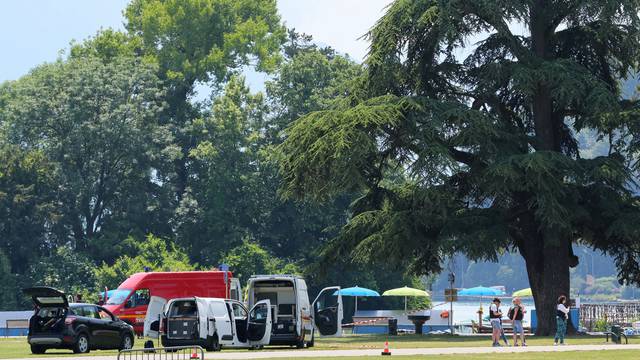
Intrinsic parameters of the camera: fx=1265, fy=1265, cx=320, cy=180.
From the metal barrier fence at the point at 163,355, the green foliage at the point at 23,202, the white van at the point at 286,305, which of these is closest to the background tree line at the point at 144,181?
the green foliage at the point at 23,202

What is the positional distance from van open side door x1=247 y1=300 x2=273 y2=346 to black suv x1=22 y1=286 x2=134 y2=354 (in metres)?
4.32

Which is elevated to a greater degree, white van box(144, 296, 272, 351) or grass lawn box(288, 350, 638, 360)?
white van box(144, 296, 272, 351)

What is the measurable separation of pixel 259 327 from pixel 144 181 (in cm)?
5894

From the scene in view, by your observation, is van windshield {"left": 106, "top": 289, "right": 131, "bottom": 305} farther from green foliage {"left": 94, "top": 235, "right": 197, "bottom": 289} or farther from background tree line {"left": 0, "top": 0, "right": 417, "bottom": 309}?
background tree line {"left": 0, "top": 0, "right": 417, "bottom": 309}

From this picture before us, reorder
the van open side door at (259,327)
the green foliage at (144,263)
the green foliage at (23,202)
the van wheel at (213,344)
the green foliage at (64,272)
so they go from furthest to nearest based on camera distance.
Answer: the green foliage at (23,202) < the green foliage at (64,272) < the green foliage at (144,263) < the van open side door at (259,327) < the van wheel at (213,344)

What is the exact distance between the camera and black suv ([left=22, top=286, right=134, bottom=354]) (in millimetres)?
36281

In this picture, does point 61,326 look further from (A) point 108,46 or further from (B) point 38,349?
(A) point 108,46

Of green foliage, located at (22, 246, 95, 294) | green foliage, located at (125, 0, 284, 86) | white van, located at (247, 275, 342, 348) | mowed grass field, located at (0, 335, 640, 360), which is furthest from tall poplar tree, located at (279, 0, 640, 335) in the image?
green foliage, located at (125, 0, 284, 86)

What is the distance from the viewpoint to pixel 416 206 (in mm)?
53281

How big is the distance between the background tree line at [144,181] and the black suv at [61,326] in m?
48.7

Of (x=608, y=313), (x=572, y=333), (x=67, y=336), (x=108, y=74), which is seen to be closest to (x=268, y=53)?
(x=108, y=74)

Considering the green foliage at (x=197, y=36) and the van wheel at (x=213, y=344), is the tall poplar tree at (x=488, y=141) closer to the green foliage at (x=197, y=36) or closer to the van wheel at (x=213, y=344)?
the van wheel at (x=213, y=344)

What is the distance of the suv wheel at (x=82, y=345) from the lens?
121 ft

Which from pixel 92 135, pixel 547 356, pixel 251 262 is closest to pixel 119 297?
pixel 547 356
